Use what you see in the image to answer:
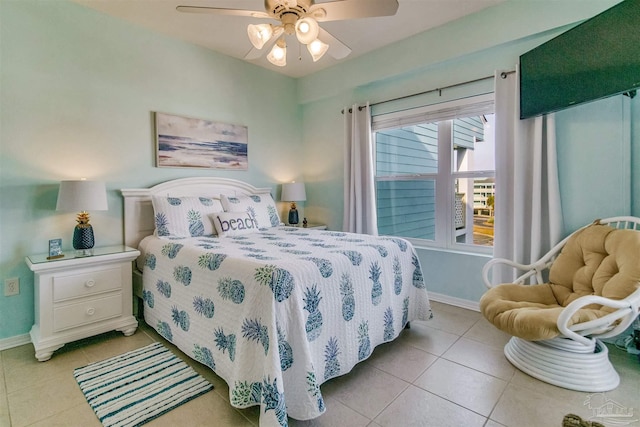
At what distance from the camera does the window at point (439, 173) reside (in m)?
3.02

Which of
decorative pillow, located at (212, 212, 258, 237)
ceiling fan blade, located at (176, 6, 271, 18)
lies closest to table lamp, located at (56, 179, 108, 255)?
decorative pillow, located at (212, 212, 258, 237)

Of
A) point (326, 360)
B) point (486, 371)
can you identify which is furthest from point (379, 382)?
point (486, 371)

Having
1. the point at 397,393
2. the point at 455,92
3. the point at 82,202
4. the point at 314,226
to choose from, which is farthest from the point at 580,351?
the point at 82,202

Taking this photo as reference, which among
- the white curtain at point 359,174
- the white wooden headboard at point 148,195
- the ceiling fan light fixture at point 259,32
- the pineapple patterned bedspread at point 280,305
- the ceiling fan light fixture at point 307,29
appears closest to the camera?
the pineapple patterned bedspread at point 280,305

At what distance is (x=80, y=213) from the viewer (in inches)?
104

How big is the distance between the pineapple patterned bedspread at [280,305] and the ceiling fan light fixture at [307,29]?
1.27 metres

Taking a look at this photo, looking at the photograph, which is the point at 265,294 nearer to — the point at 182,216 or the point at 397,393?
the point at 397,393

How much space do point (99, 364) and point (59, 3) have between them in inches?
109

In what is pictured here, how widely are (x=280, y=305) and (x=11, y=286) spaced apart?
2.27m

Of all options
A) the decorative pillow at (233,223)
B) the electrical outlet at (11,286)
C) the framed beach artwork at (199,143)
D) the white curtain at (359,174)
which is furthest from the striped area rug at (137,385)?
the white curtain at (359,174)

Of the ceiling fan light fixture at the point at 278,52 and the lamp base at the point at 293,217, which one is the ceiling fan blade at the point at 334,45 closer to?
the ceiling fan light fixture at the point at 278,52

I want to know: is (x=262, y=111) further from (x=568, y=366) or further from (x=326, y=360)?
(x=568, y=366)

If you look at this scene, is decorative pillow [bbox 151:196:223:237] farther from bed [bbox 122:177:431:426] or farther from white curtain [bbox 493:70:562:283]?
white curtain [bbox 493:70:562:283]

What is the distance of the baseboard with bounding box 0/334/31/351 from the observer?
7.51 ft
